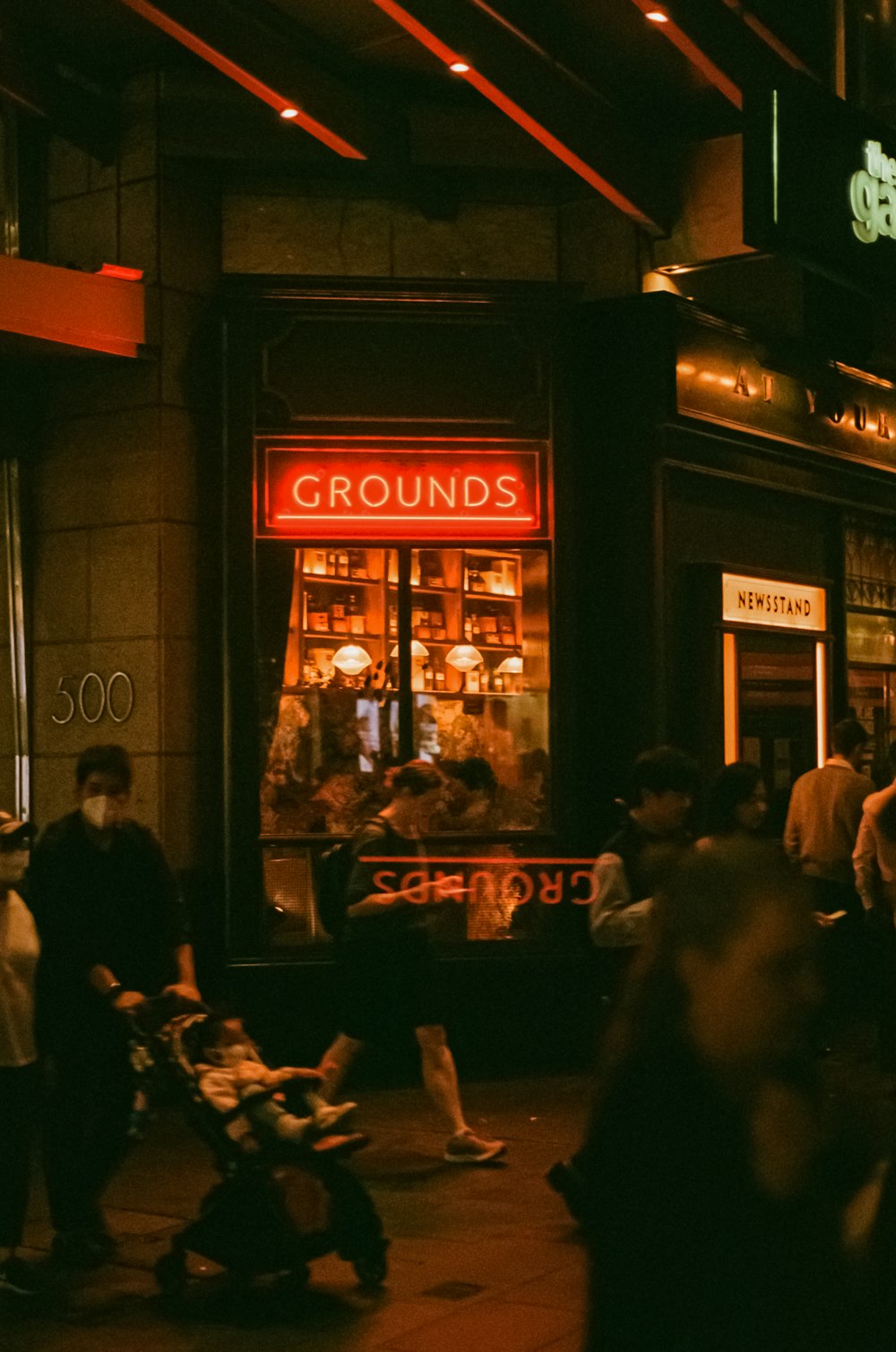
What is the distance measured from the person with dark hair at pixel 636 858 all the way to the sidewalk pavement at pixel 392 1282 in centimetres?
42

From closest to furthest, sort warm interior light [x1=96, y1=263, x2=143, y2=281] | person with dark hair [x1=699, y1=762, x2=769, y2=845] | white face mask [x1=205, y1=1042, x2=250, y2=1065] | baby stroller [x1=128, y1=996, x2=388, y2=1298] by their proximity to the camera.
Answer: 1. baby stroller [x1=128, y1=996, x2=388, y2=1298]
2. white face mask [x1=205, y1=1042, x2=250, y2=1065]
3. person with dark hair [x1=699, y1=762, x2=769, y2=845]
4. warm interior light [x1=96, y1=263, x2=143, y2=281]

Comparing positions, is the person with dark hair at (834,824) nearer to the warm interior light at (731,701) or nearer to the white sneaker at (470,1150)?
the warm interior light at (731,701)

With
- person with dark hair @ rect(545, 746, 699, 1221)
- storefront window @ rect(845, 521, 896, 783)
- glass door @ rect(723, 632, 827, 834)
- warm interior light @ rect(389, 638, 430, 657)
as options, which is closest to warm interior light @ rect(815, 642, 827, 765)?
glass door @ rect(723, 632, 827, 834)

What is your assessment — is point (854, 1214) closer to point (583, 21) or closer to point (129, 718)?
point (129, 718)

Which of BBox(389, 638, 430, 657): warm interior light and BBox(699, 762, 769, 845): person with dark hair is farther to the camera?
BBox(389, 638, 430, 657): warm interior light

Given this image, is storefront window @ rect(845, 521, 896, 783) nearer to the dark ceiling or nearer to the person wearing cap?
the dark ceiling

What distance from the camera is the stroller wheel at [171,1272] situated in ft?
19.3

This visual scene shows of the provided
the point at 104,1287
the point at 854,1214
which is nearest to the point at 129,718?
the point at 104,1287

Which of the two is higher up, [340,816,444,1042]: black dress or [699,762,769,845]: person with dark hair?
[699,762,769,845]: person with dark hair

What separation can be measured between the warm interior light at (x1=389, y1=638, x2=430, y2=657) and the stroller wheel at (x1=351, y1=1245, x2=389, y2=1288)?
16.9 feet

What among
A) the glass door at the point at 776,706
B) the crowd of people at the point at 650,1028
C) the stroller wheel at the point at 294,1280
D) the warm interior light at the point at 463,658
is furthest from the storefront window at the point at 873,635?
the stroller wheel at the point at 294,1280

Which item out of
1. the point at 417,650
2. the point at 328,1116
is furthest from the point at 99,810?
the point at 417,650

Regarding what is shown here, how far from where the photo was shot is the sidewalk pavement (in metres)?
5.58

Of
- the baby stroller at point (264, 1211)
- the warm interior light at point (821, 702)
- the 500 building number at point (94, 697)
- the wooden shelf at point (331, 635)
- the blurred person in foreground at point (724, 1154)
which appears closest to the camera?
the blurred person in foreground at point (724, 1154)
